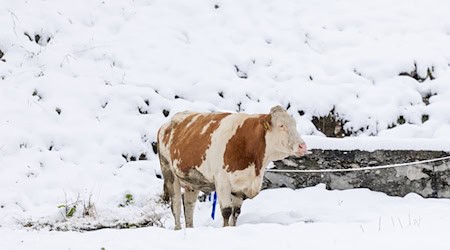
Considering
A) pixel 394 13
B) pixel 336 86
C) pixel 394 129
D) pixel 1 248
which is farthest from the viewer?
pixel 394 13

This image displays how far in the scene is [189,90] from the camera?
9.77 m

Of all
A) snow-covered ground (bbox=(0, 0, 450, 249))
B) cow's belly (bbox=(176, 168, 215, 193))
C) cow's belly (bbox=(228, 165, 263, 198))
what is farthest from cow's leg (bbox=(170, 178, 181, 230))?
cow's belly (bbox=(228, 165, 263, 198))

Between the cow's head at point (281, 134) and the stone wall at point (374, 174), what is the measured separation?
1.96 metres

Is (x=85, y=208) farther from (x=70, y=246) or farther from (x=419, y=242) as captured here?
(x=419, y=242)

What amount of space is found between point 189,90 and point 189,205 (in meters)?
3.43

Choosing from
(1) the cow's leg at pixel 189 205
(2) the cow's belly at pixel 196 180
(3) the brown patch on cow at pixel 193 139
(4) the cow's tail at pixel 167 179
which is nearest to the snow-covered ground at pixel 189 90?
(1) the cow's leg at pixel 189 205

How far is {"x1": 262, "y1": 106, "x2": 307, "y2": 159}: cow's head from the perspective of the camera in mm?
5684

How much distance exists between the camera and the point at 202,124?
6227mm

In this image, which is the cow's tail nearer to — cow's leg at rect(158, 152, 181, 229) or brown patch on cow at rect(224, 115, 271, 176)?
cow's leg at rect(158, 152, 181, 229)

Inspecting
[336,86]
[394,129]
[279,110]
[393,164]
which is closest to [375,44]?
[336,86]

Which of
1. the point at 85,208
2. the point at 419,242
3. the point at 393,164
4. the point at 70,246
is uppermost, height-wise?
the point at 419,242

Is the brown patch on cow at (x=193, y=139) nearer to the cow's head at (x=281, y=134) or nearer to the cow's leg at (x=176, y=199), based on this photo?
the cow's leg at (x=176, y=199)

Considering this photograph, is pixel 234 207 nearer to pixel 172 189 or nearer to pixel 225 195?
pixel 225 195

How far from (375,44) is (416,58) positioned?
92 cm
